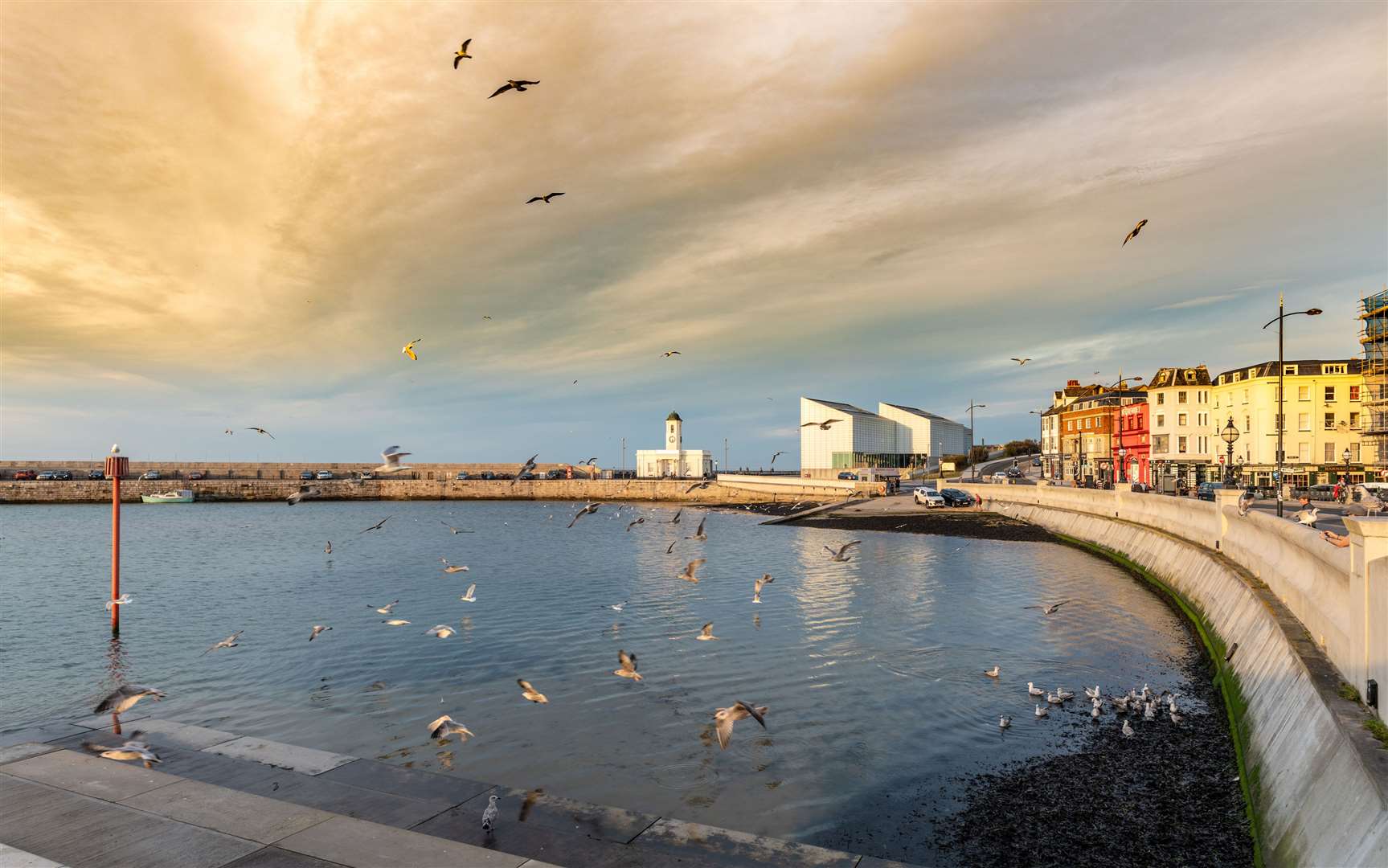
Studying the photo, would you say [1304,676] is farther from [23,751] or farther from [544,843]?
[23,751]

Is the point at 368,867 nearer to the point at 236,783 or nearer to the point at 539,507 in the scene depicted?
the point at 236,783

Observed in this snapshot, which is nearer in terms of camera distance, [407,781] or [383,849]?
[383,849]

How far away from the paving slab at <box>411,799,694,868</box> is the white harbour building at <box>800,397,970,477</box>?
135m

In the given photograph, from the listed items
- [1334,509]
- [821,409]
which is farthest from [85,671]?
[821,409]

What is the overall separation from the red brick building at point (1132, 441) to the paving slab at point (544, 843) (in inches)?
3691

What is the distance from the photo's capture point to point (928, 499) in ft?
271

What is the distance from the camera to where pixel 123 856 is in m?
8.54

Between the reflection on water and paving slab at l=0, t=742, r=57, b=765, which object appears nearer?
paving slab at l=0, t=742, r=57, b=765

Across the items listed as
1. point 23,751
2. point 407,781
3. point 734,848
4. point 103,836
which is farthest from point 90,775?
point 734,848

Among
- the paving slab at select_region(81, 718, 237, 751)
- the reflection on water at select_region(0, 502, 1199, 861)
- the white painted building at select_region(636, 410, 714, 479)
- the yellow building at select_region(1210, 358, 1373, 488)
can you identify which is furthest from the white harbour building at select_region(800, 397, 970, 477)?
the paving slab at select_region(81, 718, 237, 751)

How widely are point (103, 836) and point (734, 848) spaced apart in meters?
7.94

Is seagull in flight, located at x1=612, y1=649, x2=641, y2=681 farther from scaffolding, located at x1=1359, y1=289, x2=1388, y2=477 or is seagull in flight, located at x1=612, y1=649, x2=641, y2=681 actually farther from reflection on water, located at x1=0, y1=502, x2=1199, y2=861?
scaffolding, located at x1=1359, y1=289, x2=1388, y2=477

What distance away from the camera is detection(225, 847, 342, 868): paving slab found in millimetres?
8289

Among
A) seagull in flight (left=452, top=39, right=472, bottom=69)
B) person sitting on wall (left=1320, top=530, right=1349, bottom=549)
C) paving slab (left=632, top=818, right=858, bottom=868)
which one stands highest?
seagull in flight (left=452, top=39, right=472, bottom=69)
